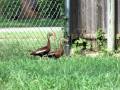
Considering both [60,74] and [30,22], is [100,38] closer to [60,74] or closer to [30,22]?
[30,22]

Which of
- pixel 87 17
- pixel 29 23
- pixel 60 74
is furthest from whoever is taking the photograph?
pixel 29 23

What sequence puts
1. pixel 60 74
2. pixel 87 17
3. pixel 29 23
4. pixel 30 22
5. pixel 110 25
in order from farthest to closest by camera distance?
pixel 29 23 → pixel 30 22 → pixel 87 17 → pixel 110 25 → pixel 60 74

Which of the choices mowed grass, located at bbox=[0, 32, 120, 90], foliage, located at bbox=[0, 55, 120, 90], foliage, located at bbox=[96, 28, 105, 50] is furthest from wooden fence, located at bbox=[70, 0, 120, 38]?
foliage, located at bbox=[0, 55, 120, 90]

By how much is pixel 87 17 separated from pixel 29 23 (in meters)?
2.20

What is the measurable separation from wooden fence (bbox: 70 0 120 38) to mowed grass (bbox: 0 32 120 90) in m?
1.38

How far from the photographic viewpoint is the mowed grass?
604cm

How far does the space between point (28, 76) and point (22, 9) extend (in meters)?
4.88

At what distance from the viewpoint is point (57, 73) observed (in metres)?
6.75

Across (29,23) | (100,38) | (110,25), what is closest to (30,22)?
(29,23)

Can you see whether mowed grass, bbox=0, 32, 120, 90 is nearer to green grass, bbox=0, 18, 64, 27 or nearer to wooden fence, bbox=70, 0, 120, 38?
wooden fence, bbox=70, 0, 120, 38

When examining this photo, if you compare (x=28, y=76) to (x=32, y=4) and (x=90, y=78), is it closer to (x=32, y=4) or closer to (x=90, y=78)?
(x=90, y=78)

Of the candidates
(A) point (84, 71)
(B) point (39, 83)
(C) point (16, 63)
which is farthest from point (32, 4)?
(B) point (39, 83)

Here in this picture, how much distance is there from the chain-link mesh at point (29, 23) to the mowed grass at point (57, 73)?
1.03 m

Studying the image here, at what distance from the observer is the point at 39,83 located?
6.14m
